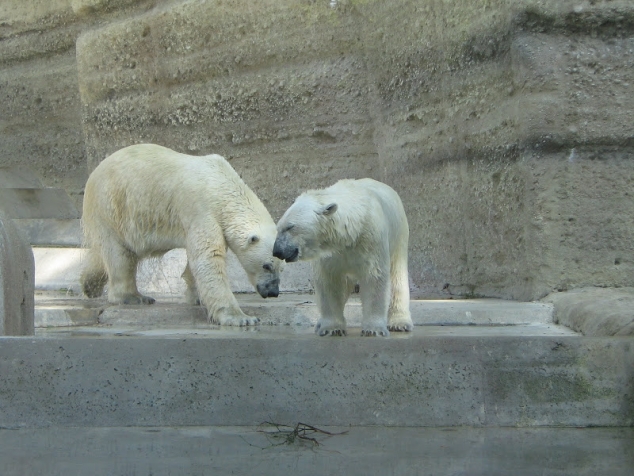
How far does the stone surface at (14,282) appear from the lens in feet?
14.1

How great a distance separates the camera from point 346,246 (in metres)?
4.30

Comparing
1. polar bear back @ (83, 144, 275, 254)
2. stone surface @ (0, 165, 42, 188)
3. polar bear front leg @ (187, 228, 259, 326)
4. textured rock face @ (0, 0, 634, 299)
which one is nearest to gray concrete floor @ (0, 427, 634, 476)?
polar bear front leg @ (187, 228, 259, 326)

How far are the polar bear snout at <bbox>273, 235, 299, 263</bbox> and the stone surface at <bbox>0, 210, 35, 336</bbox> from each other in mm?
1244

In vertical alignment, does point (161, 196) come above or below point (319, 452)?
above

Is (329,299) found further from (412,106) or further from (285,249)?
(412,106)

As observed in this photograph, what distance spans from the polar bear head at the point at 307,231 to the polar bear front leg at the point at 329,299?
0.91 feet

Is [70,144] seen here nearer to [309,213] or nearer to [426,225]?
[426,225]

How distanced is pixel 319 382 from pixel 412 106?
4.11 m

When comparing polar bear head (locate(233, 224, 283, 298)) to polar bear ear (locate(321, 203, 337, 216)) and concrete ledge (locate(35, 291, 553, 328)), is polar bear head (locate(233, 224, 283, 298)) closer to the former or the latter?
concrete ledge (locate(35, 291, 553, 328))

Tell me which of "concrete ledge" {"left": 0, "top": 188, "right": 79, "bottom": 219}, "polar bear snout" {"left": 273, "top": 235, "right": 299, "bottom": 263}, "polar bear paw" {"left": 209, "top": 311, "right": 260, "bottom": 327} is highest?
"concrete ledge" {"left": 0, "top": 188, "right": 79, "bottom": 219}

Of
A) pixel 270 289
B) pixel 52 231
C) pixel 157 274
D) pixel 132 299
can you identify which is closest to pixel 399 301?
pixel 270 289

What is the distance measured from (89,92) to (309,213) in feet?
21.4

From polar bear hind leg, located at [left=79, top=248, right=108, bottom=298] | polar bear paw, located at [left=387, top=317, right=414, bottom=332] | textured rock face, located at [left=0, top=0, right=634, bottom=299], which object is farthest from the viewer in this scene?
polar bear hind leg, located at [left=79, top=248, right=108, bottom=298]

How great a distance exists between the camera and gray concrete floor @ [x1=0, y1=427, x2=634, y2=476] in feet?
10.2
